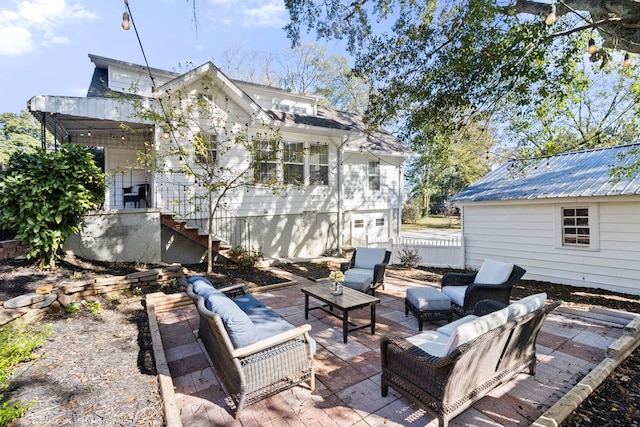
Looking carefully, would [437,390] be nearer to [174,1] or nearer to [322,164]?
[174,1]

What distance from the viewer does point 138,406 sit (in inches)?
110

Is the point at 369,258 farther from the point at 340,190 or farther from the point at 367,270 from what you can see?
the point at 340,190

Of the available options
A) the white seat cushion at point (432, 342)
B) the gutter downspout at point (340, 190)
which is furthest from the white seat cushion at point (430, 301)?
the gutter downspout at point (340, 190)

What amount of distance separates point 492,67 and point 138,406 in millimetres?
7520

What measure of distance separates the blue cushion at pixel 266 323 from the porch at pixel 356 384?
643mm

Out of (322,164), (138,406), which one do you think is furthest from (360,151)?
(138,406)

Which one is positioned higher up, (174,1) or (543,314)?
(174,1)

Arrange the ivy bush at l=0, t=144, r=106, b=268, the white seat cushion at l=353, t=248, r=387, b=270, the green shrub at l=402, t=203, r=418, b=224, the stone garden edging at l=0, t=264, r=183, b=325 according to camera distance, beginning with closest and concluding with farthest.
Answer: the stone garden edging at l=0, t=264, r=183, b=325 → the ivy bush at l=0, t=144, r=106, b=268 → the white seat cushion at l=353, t=248, r=387, b=270 → the green shrub at l=402, t=203, r=418, b=224

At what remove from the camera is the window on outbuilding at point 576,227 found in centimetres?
798

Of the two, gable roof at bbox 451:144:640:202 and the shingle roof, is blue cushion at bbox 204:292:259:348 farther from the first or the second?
the shingle roof

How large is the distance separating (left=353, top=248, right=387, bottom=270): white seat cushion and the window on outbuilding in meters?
5.54

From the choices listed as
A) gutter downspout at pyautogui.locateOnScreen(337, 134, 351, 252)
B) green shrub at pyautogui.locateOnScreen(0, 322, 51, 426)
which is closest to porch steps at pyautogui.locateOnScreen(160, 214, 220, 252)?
green shrub at pyautogui.locateOnScreen(0, 322, 51, 426)

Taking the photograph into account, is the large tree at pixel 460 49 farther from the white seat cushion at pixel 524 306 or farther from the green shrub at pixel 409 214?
the green shrub at pixel 409 214

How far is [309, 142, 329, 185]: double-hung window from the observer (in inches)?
472
